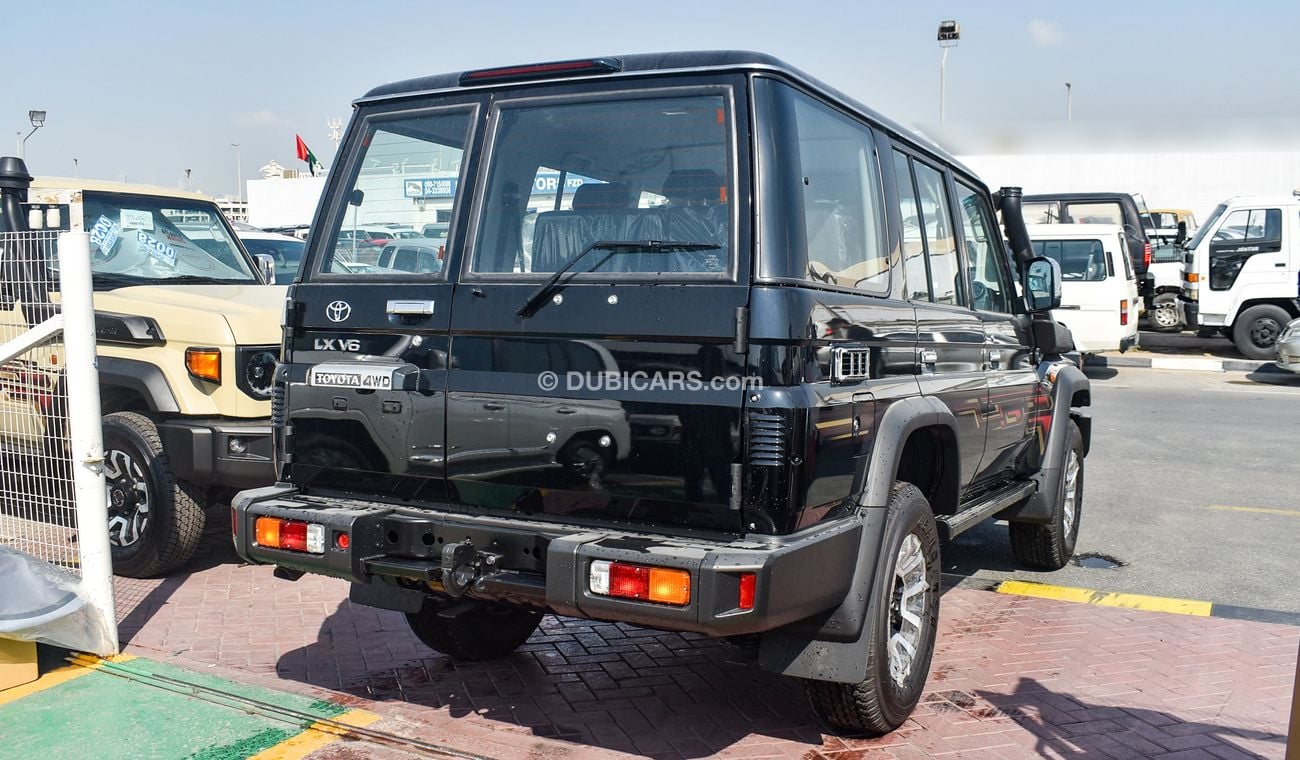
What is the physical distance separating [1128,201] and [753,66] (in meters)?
18.4

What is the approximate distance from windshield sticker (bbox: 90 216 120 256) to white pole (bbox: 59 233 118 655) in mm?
2419

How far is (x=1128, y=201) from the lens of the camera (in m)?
20.0

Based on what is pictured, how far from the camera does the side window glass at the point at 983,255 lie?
539 cm

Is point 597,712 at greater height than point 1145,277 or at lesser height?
lesser

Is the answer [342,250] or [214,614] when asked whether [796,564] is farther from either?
[214,614]

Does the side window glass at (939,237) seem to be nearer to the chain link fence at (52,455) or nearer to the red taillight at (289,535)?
the red taillight at (289,535)

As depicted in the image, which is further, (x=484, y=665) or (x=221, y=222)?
(x=221, y=222)

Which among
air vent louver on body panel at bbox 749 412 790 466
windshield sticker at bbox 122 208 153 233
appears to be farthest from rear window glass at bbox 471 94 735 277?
windshield sticker at bbox 122 208 153 233

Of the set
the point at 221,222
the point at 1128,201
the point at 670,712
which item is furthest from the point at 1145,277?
the point at 670,712

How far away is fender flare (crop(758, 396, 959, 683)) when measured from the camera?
11.9 ft

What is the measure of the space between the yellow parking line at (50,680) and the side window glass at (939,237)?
3729mm

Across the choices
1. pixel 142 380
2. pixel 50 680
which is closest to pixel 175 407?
pixel 142 380

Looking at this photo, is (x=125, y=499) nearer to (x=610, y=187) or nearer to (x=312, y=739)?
(x=312, y=739)

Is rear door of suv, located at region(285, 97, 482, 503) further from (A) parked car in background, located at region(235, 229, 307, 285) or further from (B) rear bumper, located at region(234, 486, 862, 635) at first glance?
(A) parked car in background, located at region(235, 229, 307, 285)
